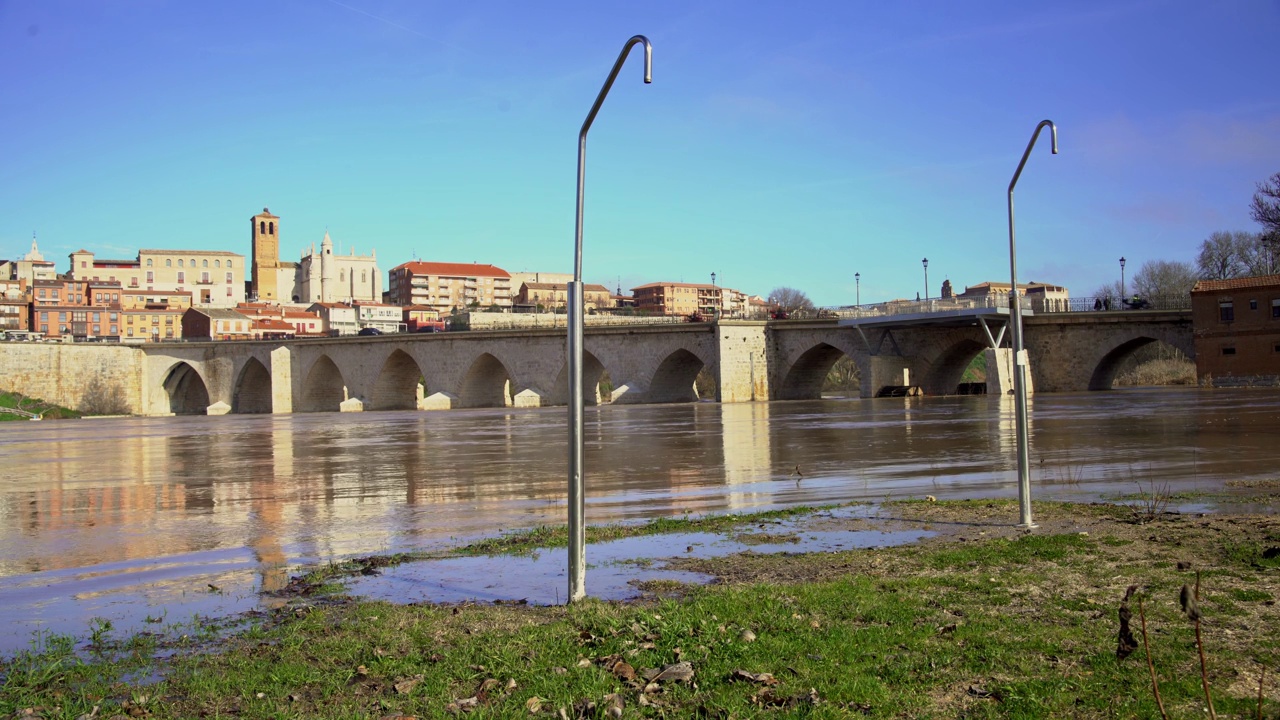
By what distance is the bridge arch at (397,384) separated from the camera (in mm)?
73000

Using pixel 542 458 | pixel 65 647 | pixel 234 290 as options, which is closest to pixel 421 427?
pixel 542 458

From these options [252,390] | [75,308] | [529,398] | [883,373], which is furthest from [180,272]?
[883,373]

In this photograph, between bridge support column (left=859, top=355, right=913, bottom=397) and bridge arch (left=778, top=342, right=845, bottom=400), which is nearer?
bridge support column (left=859, top=355, right=913, bottom=397)

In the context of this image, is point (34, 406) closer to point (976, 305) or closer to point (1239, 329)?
point (976, 305)

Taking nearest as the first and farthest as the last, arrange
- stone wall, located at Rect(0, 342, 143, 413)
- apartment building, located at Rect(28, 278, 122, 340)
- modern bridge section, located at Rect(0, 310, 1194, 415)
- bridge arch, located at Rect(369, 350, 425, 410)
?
modern bridge section, located at Rect(0, 310, 1194, 415) < bridge arch, located at Rect(369, 350, 425, 410) < stone wall, located at Rect(0, 342, 143, 413) < apartment building, located at Rect(28, 278, 122, 340)

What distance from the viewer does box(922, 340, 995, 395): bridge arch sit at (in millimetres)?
56438

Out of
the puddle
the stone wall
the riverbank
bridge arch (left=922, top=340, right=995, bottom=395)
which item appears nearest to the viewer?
the riverbank

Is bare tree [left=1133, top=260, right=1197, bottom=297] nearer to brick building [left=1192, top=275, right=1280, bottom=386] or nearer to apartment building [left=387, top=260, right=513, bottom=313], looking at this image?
brick building [left=1192, top=275, right=1280, bottom=386]

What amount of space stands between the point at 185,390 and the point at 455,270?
71.4m

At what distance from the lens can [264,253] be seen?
14900cm

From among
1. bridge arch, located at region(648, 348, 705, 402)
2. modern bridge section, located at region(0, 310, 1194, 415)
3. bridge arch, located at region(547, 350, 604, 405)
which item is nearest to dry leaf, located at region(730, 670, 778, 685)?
modern bridge section, located at region(0, 310, 1194, 415)

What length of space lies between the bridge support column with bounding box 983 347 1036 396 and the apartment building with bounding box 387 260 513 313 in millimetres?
111300

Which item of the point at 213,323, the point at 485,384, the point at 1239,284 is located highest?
the point at 213,323

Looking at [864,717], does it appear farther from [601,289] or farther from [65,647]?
[601,289]
